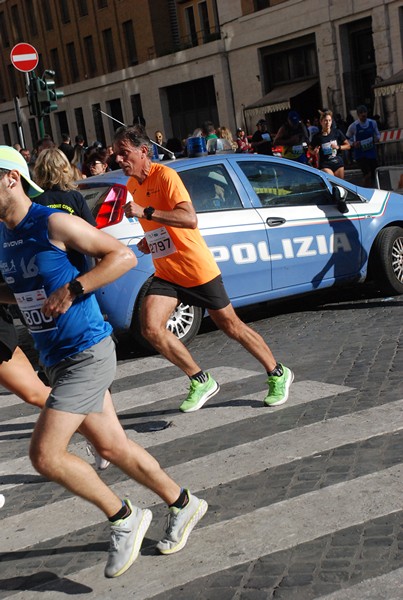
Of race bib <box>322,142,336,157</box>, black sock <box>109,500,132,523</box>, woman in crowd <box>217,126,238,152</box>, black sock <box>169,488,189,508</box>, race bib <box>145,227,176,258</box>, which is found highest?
race bib <box>145,227,176,258</box>

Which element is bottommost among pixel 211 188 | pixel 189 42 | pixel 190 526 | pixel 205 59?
pixel 190 526

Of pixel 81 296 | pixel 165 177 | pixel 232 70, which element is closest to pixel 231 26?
pixel 232 70

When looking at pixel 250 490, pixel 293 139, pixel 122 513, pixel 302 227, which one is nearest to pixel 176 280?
pixel 250 490

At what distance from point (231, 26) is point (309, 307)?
110ft

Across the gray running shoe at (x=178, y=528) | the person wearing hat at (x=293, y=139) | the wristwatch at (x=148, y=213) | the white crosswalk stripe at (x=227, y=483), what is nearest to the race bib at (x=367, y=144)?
the person wearing hat at (x=293, y=139)

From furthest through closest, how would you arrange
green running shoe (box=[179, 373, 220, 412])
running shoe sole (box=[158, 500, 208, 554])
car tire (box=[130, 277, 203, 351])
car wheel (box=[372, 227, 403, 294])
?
car wheel (box=[372, 227, 403, 294]) → car tire (box=[130, 277, 203, 351]) → green running shoe (box=[179, 373, 220, 412]) → running shoe sole (box=[158, 500, 208, 554])

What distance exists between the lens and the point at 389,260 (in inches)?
391

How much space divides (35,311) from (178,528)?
1089 mm

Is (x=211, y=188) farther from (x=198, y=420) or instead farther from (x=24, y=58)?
(x=24, y=58)

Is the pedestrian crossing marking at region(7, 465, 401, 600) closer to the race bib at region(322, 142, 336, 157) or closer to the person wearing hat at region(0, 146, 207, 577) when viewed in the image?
the person wearing hat at region(0, 146, 207, 577)

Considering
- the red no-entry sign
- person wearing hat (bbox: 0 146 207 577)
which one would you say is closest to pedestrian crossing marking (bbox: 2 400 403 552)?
person wearing hat (bbox: 0 146 207 577)

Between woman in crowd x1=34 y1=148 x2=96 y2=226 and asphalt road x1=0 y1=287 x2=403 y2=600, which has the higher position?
woman in crowd x1=34 y1=148 x2=96 y2=226

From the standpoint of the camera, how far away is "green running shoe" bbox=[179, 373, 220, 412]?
6555 mm

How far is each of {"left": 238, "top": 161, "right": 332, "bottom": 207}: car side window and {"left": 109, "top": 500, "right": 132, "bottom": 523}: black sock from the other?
17.2 feet
